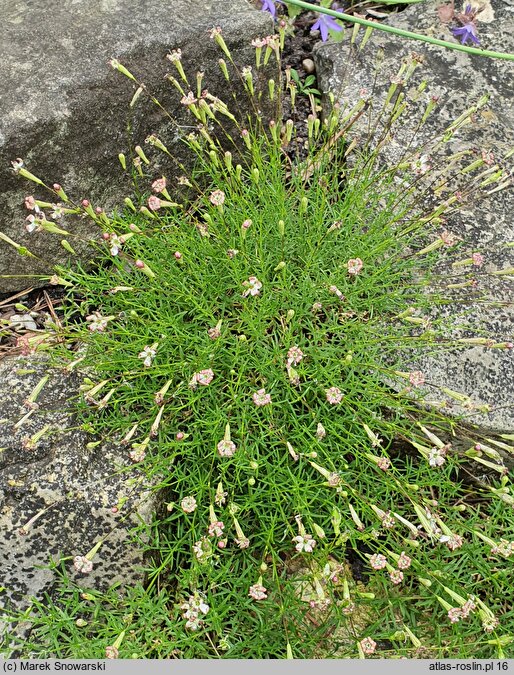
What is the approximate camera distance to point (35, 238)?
284cm

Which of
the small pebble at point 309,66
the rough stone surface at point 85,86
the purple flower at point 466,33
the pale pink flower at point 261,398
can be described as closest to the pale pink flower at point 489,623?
the pale pink flower at point 261,398

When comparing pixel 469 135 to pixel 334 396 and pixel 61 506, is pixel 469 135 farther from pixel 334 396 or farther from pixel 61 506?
pixel 61 506

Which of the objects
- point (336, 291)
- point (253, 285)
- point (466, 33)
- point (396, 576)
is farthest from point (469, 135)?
point (396, 576)

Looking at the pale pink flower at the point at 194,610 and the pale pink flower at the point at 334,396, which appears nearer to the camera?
the pale pink flower at the point at 194,610

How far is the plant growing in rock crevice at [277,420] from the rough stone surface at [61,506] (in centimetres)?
7

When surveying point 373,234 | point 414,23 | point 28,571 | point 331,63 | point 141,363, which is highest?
point 414,23

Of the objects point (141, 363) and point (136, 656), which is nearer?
point (136, 656)

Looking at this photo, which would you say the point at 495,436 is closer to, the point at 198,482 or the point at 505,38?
the point at 198,482

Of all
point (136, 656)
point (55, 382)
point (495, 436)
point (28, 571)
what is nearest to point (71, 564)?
point (28, 571)

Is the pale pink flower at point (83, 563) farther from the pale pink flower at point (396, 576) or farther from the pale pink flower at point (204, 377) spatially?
the pale pink flower at point (396, 576)

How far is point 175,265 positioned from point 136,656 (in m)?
1.38

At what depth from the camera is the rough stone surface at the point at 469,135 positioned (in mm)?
2625

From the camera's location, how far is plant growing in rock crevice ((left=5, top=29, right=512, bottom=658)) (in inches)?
90.3

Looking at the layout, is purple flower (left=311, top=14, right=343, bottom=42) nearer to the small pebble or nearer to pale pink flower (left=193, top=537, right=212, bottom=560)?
the small pebble
